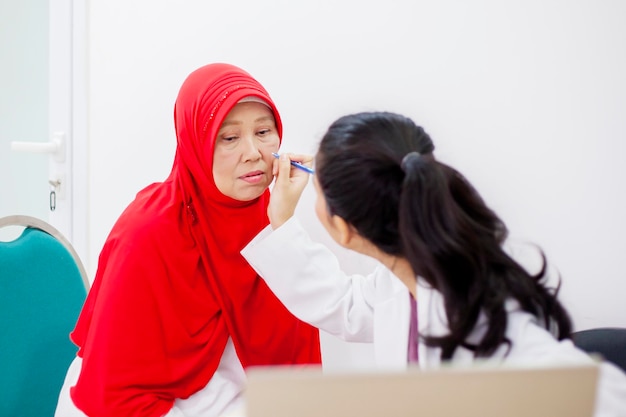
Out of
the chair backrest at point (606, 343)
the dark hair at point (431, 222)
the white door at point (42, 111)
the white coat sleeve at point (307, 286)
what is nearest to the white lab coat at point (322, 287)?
the white coat sleeve at point (307, 286)

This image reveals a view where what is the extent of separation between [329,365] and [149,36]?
3.65 ft

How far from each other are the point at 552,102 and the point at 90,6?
145 cm

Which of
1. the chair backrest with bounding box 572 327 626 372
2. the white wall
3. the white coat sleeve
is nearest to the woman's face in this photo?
the white coat sleeve

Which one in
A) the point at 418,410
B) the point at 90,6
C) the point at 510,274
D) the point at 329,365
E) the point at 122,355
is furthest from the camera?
the point at 90,6

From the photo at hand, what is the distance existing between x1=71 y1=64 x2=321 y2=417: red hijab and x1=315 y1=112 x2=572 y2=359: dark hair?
1.40 ft

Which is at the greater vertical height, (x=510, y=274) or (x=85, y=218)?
(x=510, y=274)

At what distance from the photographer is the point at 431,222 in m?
0.98

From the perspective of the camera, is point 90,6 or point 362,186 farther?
point 90,6

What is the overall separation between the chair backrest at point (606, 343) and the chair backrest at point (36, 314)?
3.89ft

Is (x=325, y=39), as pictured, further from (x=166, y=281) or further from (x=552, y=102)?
(x=166, y=281)

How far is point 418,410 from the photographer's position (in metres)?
0.67

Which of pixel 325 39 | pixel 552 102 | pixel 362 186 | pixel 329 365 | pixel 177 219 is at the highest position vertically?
pixel 325 39

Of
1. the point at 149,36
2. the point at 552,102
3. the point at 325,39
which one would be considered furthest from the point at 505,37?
the point at 149,36

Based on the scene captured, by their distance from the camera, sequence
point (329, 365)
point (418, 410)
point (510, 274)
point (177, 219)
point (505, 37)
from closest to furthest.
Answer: point (418, 410) → point (510, 274) → point (177, 219) → point (505, 37) → point (329, 365)
